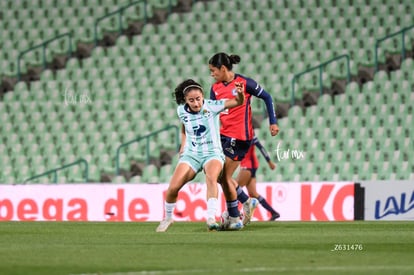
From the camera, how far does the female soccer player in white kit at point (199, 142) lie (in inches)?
445

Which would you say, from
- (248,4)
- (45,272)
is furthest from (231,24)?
(45,272)

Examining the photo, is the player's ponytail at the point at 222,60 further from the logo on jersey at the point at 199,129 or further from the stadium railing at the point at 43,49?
the stadium railing at the point at 43,49

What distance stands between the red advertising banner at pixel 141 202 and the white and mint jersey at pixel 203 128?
577cm

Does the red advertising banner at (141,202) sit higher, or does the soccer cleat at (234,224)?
the soccer cleat at (234,224)

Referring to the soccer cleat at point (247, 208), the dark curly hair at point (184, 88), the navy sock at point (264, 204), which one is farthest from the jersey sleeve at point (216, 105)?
the navy sock at point (264, 204)

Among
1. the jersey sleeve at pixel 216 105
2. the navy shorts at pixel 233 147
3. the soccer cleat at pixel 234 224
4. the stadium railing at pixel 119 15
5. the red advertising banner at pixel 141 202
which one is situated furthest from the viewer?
the stadium railing at pixel 119 15

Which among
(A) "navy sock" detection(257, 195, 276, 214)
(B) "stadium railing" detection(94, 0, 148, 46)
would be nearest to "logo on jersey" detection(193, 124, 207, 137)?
(A) "navy sock" detection(257, 195, 276, 214)

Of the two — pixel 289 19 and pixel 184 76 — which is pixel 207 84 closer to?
pixel 184 76

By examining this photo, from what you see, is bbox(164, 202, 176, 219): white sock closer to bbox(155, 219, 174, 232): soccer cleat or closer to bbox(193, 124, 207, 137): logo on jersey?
bbox(155, 219, 174, 232): soccer cleat

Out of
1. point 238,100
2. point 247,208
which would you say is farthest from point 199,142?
point 247,208

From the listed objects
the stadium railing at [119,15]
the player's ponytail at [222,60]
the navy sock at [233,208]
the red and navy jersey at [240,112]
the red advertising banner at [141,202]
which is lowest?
the red advertising banner at [141,202]

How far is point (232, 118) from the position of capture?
1241cm

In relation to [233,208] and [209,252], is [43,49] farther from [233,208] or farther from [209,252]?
[209,252]

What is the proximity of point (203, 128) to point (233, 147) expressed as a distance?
3.36ft
